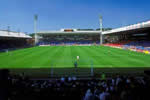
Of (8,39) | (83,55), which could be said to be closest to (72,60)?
(83,55)

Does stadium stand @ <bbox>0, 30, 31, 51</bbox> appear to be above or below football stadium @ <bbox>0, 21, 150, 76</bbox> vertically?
above

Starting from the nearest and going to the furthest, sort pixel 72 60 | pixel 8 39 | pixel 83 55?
pixel 72 60
pixel 83 55
pixel 8 39

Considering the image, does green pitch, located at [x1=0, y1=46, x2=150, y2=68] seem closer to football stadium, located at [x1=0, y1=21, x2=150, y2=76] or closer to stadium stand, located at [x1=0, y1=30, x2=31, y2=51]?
football stadium, located at [x1=0, y1=21, x2=150, y2=76]

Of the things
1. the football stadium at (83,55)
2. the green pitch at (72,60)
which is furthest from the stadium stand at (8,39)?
the green pitch at (72,60)

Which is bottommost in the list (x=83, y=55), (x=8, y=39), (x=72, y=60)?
(x=72, y=60)

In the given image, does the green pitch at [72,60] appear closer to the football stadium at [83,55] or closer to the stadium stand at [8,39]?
the football stadium at [83,55]

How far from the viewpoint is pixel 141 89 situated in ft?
16.7

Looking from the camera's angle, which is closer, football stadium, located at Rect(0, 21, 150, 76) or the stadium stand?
football stadium, located at Rect(0, 21, 150, 76)

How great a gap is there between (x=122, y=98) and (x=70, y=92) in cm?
195

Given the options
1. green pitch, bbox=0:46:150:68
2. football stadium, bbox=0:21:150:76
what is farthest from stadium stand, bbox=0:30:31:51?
green pitch, bbox=0:46:150:68

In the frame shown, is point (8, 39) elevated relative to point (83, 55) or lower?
elevated

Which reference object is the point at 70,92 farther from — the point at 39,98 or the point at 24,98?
the point at 24,98

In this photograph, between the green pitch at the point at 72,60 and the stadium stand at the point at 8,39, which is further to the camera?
the stadium stand at the point at 8,39

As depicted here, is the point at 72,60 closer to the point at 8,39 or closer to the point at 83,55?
the point at 83,55
